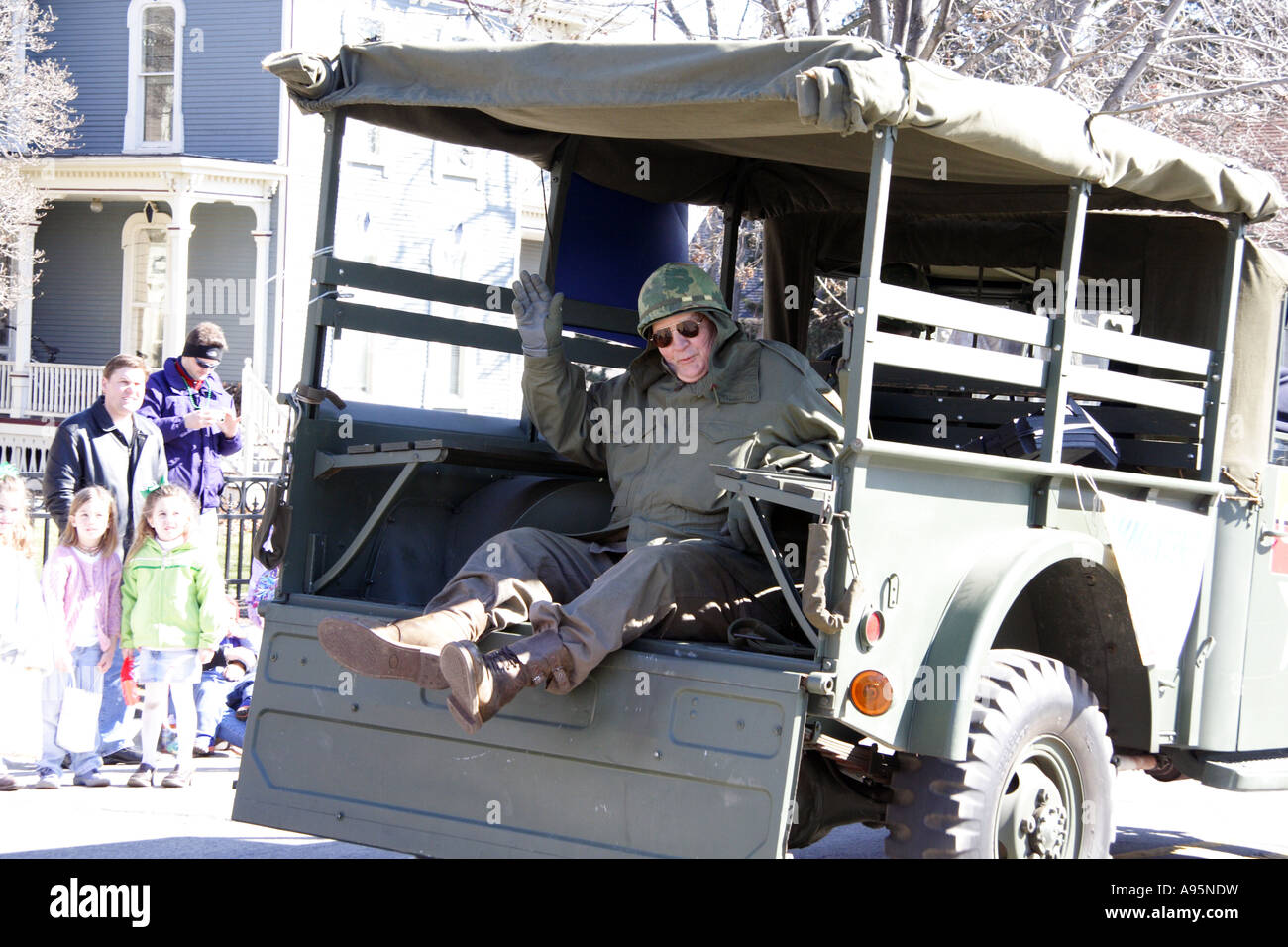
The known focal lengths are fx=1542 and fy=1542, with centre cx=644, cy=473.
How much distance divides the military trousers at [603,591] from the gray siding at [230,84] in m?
18.9

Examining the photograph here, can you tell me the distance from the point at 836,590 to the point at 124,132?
Answer: 21384 millimetres

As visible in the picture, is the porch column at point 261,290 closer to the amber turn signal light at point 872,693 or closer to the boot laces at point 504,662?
the boot laces at point 504,662

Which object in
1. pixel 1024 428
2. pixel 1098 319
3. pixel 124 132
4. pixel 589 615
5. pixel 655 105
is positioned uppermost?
pixel 124 132

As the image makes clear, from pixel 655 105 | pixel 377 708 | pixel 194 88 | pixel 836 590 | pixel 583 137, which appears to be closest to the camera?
pixel 836 590

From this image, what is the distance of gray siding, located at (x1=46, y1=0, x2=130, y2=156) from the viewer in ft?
76.4

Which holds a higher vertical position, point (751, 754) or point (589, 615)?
point (589, 615)

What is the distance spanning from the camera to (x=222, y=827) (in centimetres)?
651

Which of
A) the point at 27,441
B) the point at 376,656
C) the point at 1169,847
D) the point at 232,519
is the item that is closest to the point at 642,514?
the point at 376,656

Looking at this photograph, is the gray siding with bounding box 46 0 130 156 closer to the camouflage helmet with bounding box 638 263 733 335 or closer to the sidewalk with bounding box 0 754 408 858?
the sidewalk with bounding box 0 754 408 858

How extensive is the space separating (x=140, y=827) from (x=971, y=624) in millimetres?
3751
